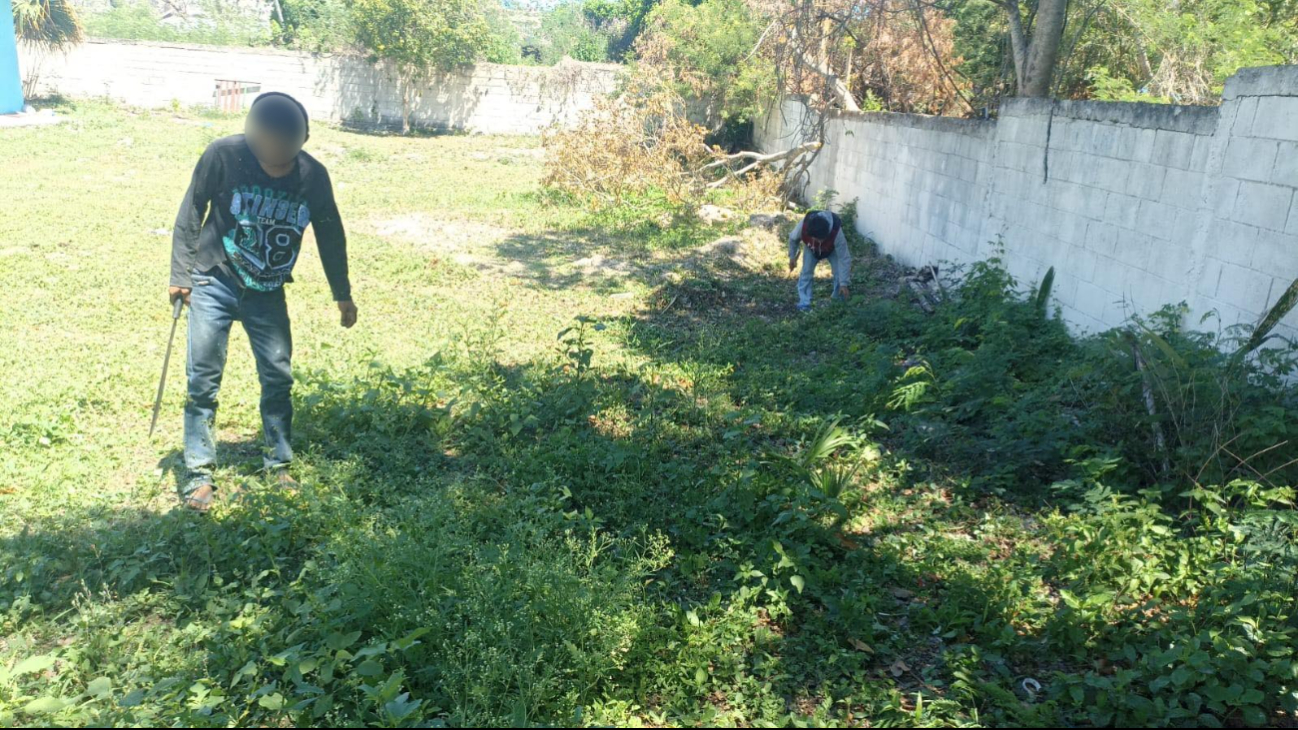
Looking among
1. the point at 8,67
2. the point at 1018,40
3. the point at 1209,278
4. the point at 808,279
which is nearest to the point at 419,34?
the point at 8,67

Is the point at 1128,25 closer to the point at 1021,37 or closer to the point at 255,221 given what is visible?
the point at 1021,37

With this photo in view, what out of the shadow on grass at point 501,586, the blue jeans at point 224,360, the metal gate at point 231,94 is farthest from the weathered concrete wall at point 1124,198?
the metal gate at point 231,94

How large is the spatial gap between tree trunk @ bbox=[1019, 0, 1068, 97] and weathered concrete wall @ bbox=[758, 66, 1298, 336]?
36 centimetres

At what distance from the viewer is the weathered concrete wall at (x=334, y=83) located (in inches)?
912

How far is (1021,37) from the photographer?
853cm

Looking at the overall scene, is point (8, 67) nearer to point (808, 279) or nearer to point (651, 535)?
point (808, 279)

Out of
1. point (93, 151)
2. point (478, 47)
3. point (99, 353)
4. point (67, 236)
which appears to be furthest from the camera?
point (478, 47)

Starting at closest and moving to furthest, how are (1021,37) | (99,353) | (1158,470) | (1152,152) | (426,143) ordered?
(1158,470)
(1152,152)
(99,353)
(1021,37)
(426,143)

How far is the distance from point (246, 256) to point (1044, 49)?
6986mm

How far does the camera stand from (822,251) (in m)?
8.89

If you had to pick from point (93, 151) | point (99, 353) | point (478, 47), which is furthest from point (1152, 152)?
point (478, 47)

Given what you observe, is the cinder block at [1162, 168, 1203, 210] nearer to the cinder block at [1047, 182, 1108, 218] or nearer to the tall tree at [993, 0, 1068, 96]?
the cinder block at [1047, 182, 1108, 218]

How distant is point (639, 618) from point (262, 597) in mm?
1465

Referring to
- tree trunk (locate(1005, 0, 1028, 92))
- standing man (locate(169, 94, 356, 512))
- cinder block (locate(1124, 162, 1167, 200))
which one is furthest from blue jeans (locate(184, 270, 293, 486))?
tree trunk (locate(1005, 0, 1028, 92))
